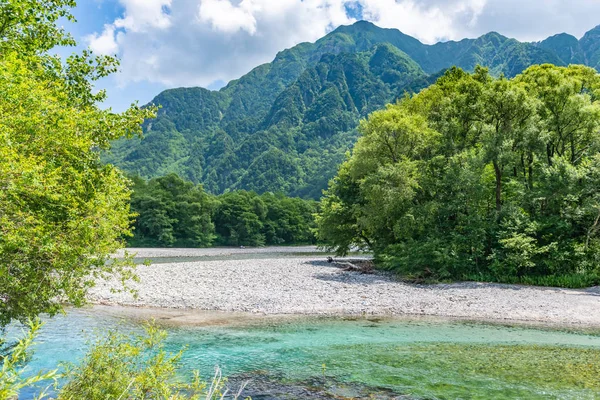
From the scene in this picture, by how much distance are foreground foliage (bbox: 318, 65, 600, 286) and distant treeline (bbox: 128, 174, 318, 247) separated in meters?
48.5

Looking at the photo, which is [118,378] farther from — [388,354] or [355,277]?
[355,277]

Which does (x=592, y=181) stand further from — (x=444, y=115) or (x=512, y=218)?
(x=444, y=115)

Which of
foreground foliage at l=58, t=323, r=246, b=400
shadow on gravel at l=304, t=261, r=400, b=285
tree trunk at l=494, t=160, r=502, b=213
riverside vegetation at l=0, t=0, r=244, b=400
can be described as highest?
tree trunk at l=494, t=160, r=502, b=213

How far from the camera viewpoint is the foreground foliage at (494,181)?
90.7 ft

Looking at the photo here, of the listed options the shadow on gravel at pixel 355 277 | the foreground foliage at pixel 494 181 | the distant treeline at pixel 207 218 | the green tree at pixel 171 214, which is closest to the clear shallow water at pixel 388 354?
the shadow on gravel at pixel 355 277

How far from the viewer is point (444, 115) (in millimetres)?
35188

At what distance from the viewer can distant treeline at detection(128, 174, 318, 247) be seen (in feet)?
290

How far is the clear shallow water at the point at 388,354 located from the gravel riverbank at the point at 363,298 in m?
2.30

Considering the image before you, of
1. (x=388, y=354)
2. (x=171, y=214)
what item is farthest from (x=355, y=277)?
(x=171, y=214)

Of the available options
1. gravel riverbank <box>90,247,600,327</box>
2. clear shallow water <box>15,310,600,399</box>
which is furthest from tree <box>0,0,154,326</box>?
gravel riverbank <box>90,247,600,327</box>

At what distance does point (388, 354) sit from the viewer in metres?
14.4

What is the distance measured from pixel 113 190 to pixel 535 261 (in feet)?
91.8

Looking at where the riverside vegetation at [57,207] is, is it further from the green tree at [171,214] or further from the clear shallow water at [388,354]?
the green tree at [171,214]

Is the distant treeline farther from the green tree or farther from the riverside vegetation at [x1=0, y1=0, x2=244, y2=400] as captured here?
the riverside vegetation at [x1=0, y1=0, x2=244, y2=400]
